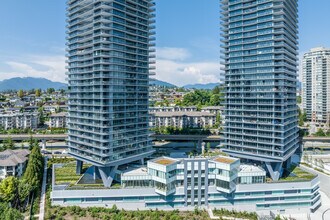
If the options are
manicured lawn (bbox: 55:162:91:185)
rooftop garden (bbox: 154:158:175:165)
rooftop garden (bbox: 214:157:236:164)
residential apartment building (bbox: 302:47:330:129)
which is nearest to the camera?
rooftop garden (bbox: 154:158:175:165)

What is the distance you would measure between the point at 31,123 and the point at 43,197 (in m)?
94.9

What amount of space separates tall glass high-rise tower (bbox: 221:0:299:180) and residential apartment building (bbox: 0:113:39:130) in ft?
380

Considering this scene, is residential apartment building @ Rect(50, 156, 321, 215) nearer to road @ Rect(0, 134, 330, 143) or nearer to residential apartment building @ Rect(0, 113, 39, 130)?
road @ Rect(0, 134, 330, 143)

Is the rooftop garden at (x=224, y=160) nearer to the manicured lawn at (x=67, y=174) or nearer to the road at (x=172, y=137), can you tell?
the manicured lawn at (x=67, y=174)

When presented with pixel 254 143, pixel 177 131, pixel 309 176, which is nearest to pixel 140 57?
pixel 254 143

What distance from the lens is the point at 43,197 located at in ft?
226

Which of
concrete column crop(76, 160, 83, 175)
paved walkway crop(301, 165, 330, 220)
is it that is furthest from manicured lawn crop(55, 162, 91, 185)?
paved walkway crop(301, 165, 330, 220)

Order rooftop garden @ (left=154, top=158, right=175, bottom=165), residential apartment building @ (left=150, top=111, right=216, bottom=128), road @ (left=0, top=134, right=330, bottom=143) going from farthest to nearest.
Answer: residential apartment building @ (left=150, top=111, right=216, bottom=128), road @ (left=0, top=134, right=330, bottom=143), rooftop garden @ (left=154, top=158, right=175, bottom=165)

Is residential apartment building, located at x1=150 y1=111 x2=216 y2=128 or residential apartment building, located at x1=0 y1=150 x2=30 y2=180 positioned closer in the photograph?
residential apartment building, located at x1=0 y1=150 x2=30 y2=180

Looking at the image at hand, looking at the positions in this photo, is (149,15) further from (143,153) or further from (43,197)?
(43,197)

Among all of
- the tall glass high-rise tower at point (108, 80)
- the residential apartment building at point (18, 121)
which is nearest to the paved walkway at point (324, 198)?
the tall glass high-rise tower at point (108, 80)

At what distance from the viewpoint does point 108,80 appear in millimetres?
67688

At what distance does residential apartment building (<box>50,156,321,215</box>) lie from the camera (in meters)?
63.4

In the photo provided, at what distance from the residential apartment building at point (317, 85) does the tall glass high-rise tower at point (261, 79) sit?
8729cm
